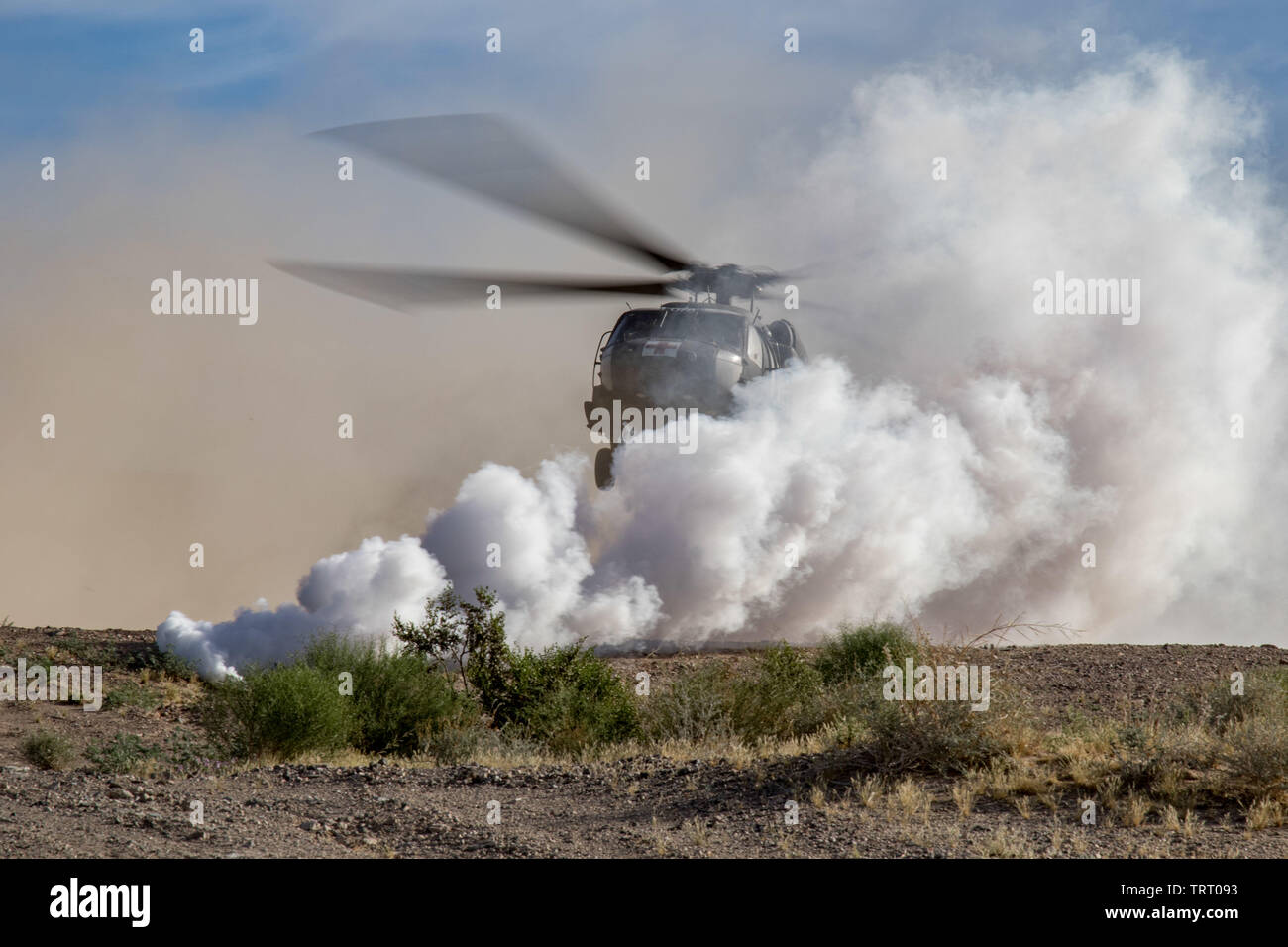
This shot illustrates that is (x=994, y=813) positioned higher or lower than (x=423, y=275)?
lower

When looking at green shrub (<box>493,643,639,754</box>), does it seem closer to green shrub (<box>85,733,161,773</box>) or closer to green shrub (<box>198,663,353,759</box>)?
green shrub (<box>198,663,353,759</box>)

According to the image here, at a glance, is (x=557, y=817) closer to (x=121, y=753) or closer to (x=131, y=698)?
(x=121, y=753)

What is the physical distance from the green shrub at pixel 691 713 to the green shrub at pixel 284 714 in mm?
4028

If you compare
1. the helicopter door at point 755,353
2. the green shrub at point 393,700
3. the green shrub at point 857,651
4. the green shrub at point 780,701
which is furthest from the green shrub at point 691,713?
the helicopter door at point 755,353

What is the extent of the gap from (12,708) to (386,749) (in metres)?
8.51

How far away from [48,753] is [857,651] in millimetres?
12355

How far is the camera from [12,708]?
18.7 metres

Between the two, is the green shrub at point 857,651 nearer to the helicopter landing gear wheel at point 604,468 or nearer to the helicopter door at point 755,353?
the helicopter door at point 755,353

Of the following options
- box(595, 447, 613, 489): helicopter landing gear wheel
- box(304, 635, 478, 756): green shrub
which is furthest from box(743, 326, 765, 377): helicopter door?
box(304, 635, 478, 756): green shrub

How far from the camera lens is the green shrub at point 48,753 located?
15250 mm
